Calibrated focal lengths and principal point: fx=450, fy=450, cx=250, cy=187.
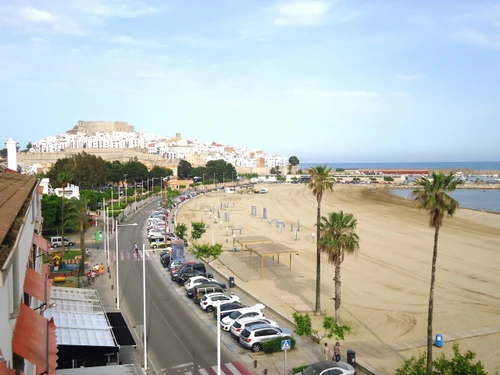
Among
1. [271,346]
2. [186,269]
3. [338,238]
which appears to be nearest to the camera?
[271,346]

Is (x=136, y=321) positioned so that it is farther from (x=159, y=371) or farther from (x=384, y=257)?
(x=384, y=257)

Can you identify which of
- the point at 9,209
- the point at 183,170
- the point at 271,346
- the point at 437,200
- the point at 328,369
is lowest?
the point at 271,346

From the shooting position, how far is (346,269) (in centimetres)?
3158

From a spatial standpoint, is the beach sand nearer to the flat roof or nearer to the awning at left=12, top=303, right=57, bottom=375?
the flat roof

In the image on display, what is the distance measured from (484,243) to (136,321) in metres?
35.2

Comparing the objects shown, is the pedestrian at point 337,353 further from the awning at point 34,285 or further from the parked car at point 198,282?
the awning at point 34,285

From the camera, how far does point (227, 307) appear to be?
2119 cm

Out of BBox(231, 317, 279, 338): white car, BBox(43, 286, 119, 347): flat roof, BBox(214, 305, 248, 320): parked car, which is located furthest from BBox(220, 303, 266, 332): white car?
BBox(43, 286, 119, 347): flat roof

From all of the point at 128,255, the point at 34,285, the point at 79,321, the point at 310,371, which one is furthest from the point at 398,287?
the point at 34,285

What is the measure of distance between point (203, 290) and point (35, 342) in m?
17.0

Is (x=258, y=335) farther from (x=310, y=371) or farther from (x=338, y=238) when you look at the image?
(x=338, y=238)

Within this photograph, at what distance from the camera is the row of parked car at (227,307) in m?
17.8

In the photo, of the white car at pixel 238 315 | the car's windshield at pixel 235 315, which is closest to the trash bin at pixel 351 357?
the white car at pixel 238 315

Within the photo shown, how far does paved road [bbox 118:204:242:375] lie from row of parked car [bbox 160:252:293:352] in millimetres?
722
